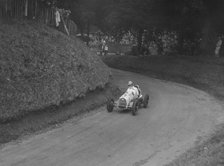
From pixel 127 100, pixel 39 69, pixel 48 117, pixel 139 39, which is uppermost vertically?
pixel 139 39

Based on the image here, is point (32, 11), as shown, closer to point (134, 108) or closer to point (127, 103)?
point (127, 103)

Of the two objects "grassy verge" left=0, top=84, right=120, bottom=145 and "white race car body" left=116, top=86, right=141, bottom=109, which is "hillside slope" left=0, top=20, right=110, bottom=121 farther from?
"white race car body" left=116, top=86, right=141, bottom=109

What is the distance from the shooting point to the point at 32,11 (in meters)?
23.1

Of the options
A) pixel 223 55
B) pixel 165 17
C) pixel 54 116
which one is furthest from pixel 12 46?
pixel 223 55

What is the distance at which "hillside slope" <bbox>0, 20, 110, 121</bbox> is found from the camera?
16453mm

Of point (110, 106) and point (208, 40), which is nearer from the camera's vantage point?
point (110, 106)

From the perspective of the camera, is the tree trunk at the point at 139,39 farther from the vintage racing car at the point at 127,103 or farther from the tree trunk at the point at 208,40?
the vintage racing car at the point at 127,103

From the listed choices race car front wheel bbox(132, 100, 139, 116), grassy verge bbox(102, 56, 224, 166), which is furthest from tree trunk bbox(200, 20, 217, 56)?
race car front wheel bbox(132, 100, 139, 116)

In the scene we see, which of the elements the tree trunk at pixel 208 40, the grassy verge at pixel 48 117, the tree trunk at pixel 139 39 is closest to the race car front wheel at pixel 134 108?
the grassy verge at pixel 48 117

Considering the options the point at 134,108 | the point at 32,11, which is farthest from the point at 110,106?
the point at 32,11

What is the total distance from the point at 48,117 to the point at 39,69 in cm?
231

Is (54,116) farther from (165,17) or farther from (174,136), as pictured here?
(165,17)

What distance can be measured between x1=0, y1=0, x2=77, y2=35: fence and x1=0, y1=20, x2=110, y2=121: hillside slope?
2.16 ft

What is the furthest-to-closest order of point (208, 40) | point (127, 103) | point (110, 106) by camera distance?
point (208, 40)
point (110, 106)
point (127, 103)
